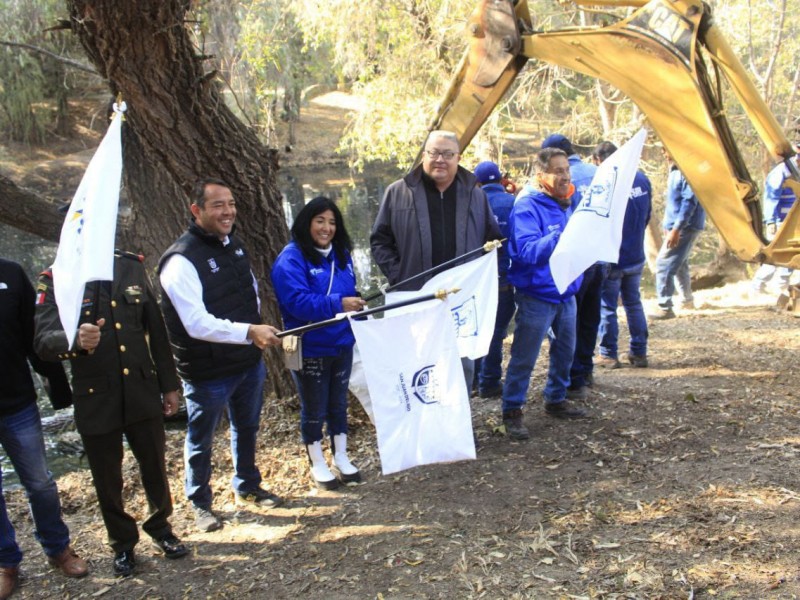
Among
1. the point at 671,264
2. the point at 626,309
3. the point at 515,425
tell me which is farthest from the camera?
the point at 671,264

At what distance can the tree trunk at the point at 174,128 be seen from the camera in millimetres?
4930

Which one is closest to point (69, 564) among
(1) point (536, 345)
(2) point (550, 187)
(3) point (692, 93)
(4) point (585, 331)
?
(1) point (536, 345)

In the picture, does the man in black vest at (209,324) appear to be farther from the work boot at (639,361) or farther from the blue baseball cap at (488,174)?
the work boot at (639,361)

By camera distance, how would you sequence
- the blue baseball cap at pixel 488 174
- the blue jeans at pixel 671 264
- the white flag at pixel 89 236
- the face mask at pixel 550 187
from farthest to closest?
the blue jeans at pixel 671 264, the blue baseball cap at pixel 488 174, the face mask at pixel 550 187, the white flag at pixel 89 236

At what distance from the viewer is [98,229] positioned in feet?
11.2

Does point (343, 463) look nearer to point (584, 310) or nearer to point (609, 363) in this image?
point (584, 310)

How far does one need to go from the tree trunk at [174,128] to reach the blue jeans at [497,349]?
5.68 ft

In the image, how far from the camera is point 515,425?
Result: 17.5 feet

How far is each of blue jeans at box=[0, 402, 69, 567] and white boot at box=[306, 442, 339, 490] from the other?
1.55 metres

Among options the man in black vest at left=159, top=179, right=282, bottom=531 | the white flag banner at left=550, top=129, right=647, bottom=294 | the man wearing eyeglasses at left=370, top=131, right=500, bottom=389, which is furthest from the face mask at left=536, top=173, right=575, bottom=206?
the man in black vest at left=159, top=179, right=282, bottom=531

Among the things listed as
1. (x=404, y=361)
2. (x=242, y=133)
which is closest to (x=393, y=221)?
(x=404, y=361)

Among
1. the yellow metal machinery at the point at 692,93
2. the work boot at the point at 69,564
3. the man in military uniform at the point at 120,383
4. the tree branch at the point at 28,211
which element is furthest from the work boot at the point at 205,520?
the yellow metal machinery at the point at 692,93

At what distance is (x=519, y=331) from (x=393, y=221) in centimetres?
121

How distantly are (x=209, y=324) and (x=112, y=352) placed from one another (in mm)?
522
